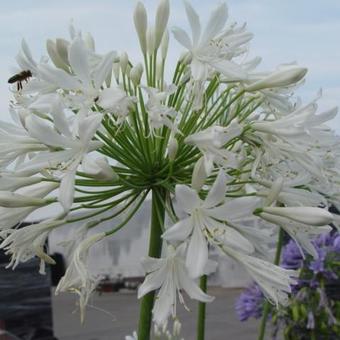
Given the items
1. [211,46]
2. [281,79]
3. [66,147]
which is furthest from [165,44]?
[66,147]

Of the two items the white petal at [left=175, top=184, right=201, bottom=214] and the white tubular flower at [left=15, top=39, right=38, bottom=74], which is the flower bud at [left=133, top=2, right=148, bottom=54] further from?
the white petal at [left=175, top=184, right=201, bottom=214]

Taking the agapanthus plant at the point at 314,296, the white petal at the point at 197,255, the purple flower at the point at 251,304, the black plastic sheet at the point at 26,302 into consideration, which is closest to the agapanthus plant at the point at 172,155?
the white petal at the point at 197,255

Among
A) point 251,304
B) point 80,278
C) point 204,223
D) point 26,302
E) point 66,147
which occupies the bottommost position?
point 26,302

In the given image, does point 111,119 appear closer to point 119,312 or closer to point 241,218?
point 241,218

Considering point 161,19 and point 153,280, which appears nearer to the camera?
point 153,280

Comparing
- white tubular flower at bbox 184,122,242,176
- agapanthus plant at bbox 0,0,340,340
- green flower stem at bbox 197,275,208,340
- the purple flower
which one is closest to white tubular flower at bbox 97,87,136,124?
agapanthus plant at bbox 0,0,340,340

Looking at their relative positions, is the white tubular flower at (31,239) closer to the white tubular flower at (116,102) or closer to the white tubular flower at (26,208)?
the white tubular flower at (26,208)

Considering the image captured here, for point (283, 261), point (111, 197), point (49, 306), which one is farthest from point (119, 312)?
point (111, 197)

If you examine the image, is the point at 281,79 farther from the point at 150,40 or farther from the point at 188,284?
the point at 188,284
